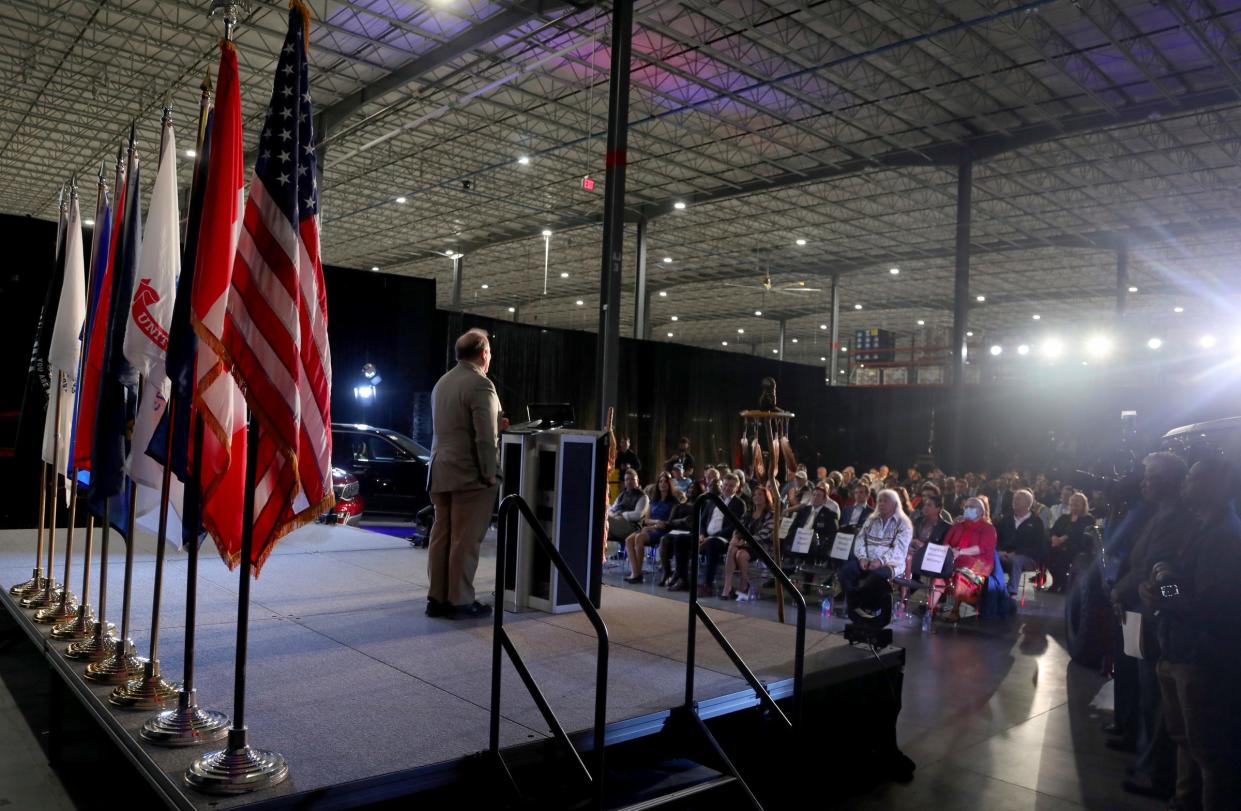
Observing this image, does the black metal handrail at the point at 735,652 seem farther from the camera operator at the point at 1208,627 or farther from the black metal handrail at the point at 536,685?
the camera operator at the point at 1208,627

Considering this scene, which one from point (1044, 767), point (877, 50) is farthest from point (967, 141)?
point (1044, 767)

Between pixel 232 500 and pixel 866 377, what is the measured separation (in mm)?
26787

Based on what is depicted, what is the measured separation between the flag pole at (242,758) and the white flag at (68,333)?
105 inches

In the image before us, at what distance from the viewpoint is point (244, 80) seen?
1479 centimetres

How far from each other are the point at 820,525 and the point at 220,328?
727 cm

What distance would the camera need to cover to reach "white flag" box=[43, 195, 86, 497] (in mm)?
4969

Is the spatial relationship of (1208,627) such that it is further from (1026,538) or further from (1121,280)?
(1121,280)

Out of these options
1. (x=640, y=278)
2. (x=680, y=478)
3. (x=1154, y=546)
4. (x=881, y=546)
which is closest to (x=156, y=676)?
(x=1154, y=546)

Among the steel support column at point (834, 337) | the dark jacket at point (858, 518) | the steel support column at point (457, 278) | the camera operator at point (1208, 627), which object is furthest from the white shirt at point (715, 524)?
the steel support column at point (457, 278)

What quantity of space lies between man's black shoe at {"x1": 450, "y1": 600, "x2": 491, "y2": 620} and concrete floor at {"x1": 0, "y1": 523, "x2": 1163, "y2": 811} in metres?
1.93

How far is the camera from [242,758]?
9.18ft

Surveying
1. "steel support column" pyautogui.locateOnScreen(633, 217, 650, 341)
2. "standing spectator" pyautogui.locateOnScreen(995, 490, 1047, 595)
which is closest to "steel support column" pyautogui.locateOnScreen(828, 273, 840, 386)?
"steel support column" pyautogui.locateOnScreen(633, 217, 650, 341)

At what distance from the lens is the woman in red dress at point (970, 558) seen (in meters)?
8.45

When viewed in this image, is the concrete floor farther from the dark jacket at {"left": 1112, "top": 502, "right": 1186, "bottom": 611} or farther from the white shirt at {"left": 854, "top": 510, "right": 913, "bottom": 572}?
the dark jacket at {"left": 1112, "top": 502, "right": 1186, "bottom": 611}
